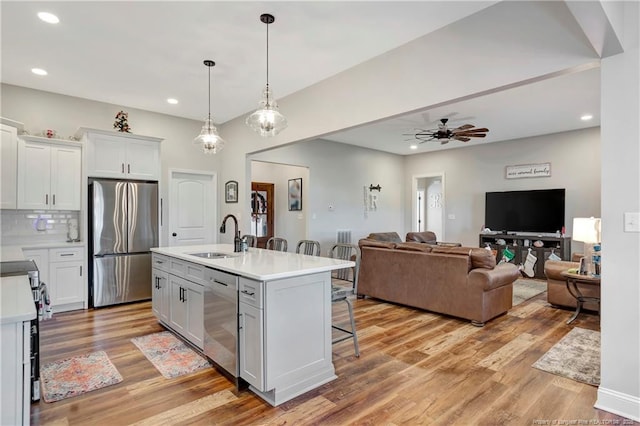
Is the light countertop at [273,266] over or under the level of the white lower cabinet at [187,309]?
over

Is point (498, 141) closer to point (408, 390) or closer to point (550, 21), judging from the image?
point (550, 21)

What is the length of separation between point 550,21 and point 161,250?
4.03 m

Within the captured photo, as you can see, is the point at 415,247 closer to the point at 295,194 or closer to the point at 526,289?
the point at 526,289

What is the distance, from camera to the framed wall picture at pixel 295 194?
7.62 m

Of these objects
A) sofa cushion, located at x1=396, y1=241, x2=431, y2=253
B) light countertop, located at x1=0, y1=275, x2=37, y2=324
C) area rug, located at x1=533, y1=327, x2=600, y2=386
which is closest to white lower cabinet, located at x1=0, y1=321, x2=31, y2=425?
light countertop, located at x1=0, y1=275, x2=37, y2=324

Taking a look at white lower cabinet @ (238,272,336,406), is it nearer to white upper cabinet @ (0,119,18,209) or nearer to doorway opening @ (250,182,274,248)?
white upper cabinet @ (0,119,18,209)

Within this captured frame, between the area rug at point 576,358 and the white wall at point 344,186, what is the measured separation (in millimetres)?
4783

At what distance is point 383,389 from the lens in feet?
8.26

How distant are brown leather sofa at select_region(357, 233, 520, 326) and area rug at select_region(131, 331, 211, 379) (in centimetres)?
A: 266

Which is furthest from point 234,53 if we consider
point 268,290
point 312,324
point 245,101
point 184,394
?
point 184,394

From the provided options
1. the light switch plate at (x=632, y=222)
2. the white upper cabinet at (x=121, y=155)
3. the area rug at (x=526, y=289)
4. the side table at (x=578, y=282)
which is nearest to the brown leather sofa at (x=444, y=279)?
the side table at (x=578, y=282)

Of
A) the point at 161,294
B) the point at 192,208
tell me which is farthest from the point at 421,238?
the point at 161,294

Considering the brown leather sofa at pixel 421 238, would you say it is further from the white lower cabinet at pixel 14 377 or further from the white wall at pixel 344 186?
the white lower cabinet at pixel 14 377

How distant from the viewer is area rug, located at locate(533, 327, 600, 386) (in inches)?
107
